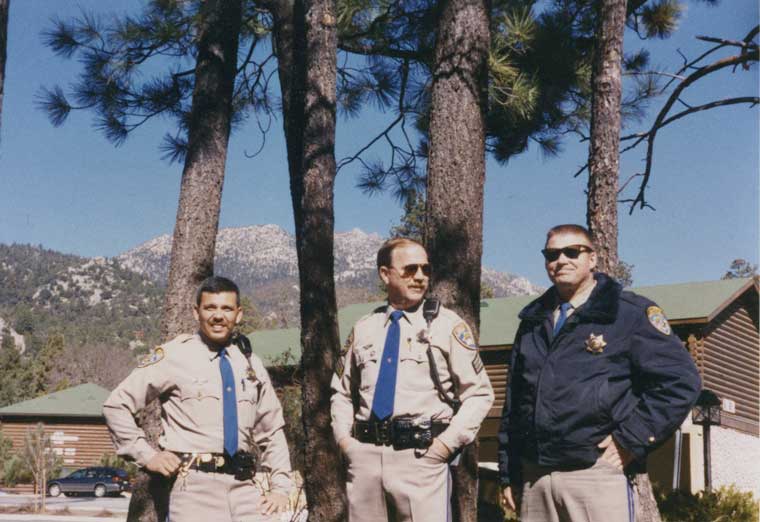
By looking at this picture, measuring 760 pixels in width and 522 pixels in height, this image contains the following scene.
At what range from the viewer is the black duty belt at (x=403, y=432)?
14.9 feet

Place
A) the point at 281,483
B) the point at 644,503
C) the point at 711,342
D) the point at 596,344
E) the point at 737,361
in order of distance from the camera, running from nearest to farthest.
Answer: the point at 596,344, the point at 281,483, the point at 644,503, the point at 711,342, the point at 737,361

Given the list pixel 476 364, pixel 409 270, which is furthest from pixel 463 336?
pixel 409 270

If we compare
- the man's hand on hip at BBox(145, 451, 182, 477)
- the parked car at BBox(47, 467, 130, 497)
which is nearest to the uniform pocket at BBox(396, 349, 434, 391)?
the man's hand on hip at BBox(145, 451, 182, 477)

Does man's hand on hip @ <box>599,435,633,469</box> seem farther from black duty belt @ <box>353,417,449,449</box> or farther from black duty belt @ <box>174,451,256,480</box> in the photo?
black duty belt @ <box>174,451,256,480</box>

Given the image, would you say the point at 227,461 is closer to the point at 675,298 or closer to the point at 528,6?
the point at 528,6

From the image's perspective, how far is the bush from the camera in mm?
11562

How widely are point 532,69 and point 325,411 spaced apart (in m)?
4.75

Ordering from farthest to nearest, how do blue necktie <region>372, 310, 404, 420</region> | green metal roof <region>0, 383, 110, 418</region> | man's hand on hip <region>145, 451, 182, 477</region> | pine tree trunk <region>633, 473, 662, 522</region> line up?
1. green metal roof <region>0, 383, 110, 418</region>
2. pine tree trunk <region>633, 473, 662, 522</region>
3. man's hand on hip <region>145, 451, 182, 477</region>
4. blue necktie <region>372, 310, 404, 420</region>

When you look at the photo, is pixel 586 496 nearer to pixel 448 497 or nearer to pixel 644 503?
pixel 448 497

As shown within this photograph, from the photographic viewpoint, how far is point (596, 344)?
4402mm

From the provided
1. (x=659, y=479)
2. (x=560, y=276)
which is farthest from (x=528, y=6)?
(x=659, y=479)

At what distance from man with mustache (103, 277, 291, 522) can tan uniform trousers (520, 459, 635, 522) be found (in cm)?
143

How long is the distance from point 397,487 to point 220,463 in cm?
98

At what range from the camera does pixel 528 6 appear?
1030 centimetres
